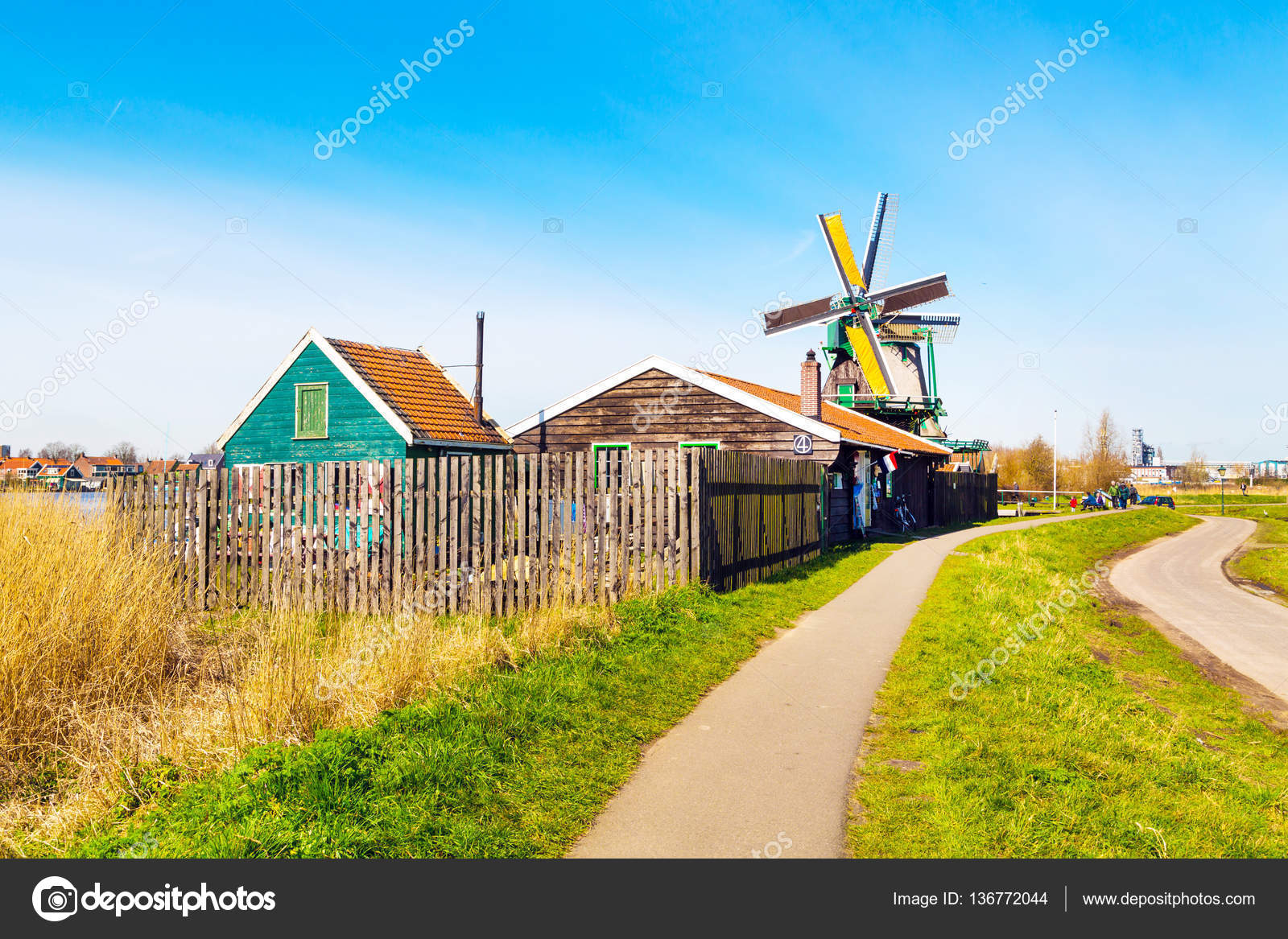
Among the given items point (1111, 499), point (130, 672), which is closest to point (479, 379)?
point (130, 672)

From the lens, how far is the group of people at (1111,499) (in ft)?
193

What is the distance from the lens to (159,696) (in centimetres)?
647

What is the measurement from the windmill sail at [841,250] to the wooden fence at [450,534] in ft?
121

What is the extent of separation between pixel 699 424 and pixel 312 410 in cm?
1109

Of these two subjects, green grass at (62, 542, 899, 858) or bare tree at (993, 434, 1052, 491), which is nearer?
green grass at (62, 542, 899, 858)

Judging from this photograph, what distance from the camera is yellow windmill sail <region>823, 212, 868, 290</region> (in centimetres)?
4531

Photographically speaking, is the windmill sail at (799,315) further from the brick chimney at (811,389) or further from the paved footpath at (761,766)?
the paved footpath at (761,766)

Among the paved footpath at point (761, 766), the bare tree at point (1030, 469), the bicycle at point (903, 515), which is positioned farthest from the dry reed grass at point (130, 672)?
the bare tree at point (1030, 469)

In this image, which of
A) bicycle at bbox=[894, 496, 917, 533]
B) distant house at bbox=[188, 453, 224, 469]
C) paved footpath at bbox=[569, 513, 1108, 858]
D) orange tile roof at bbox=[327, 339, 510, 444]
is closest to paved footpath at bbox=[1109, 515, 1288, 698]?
paved footpath at bbox=[569, 513, 1108, 858]
